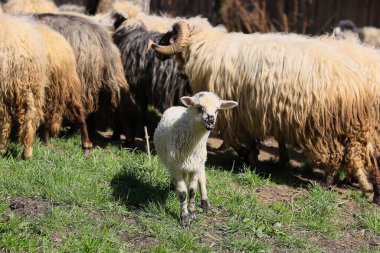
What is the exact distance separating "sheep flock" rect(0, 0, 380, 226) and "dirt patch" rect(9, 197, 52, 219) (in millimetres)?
1172

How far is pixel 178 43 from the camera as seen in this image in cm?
802

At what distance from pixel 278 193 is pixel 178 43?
235 cm

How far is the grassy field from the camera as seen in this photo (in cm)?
529

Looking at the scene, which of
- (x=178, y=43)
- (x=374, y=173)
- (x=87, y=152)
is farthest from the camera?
(x=178, y=43)

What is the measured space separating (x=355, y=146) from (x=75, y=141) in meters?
3.54

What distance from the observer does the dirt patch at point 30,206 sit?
18.1 ft

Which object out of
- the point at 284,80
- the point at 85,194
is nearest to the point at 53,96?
the point at 85,194

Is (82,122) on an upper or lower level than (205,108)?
lower

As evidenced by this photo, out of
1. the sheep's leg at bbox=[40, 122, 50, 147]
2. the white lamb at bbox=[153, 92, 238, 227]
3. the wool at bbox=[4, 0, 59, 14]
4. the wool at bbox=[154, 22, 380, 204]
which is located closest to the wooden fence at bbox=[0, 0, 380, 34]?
the wool at bbox=[4, 0, 59, 14]

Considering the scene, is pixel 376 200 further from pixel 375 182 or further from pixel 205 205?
pixel 205 205

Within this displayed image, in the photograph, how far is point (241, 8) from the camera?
1548cm

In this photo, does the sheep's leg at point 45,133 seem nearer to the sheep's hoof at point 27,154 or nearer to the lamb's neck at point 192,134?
the sheep's hoof at point 27,154

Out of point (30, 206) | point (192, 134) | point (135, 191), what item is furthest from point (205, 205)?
point (30, 206)

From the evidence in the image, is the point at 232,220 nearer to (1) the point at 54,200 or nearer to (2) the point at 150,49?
(1) the point at 54,200
